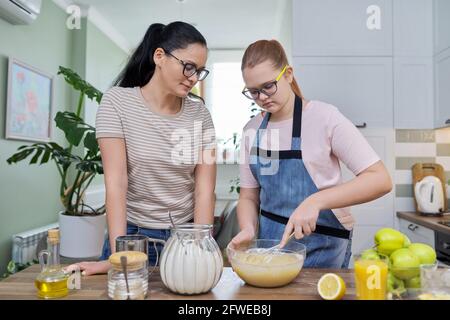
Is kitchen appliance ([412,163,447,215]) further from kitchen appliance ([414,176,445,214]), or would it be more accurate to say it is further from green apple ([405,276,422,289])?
green apple ([405,276,422,289])

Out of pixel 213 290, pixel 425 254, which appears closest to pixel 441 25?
pixel 425 254

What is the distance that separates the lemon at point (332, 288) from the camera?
83 centimetres

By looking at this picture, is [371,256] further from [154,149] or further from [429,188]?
[429,188]

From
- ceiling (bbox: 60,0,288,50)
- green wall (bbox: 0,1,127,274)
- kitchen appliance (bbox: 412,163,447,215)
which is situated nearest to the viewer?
kitchen appliance (bbox: 412,163,447,215)

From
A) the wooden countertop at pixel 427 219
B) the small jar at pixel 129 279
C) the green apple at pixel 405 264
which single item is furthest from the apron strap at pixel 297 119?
the wooden countertop at pixel 427 219

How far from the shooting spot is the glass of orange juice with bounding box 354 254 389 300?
2.62 feet

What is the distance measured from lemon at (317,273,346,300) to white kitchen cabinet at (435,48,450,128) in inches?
91.0

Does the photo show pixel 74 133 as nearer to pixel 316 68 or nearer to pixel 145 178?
pixel 145 178

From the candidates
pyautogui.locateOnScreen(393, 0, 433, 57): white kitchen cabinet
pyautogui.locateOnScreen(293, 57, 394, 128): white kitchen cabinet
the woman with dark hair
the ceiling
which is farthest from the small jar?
the ceiling

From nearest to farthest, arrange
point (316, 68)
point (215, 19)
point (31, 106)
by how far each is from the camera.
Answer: point (316, 68)
point (31, 106)
point (215, 19)

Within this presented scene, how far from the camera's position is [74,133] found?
2.60m

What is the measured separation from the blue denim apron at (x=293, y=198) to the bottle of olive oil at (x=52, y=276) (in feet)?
2.23
